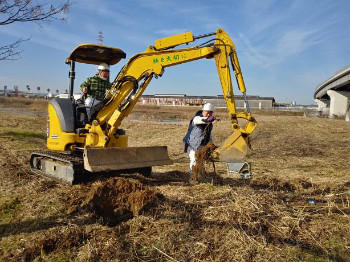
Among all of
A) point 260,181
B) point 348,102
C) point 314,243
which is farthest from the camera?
point 348,102

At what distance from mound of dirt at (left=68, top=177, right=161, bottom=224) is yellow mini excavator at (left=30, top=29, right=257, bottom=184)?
796mm

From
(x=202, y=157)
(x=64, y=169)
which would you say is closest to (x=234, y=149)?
(x=202, y=157)

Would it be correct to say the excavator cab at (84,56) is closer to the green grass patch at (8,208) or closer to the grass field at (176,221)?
the grass field at (176,221)

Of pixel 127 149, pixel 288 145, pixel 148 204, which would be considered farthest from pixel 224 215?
pixel 288 145

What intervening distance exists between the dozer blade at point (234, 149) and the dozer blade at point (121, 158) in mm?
1528

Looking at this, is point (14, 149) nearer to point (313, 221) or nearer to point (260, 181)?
point (260, 181)

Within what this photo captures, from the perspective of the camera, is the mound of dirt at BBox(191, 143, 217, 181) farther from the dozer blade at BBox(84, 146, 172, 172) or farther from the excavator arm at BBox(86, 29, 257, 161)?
the dozer blade at BBox(84, 146, 172, 172)

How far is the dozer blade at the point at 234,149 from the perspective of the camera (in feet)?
20.7

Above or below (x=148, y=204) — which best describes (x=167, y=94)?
above

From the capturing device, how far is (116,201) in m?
5.26

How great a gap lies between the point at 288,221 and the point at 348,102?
40.3m

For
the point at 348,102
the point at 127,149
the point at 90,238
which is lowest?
the point at 90,238

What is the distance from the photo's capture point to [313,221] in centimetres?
477

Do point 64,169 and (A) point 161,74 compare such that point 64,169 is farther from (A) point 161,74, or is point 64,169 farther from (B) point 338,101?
(B) point 338,101
